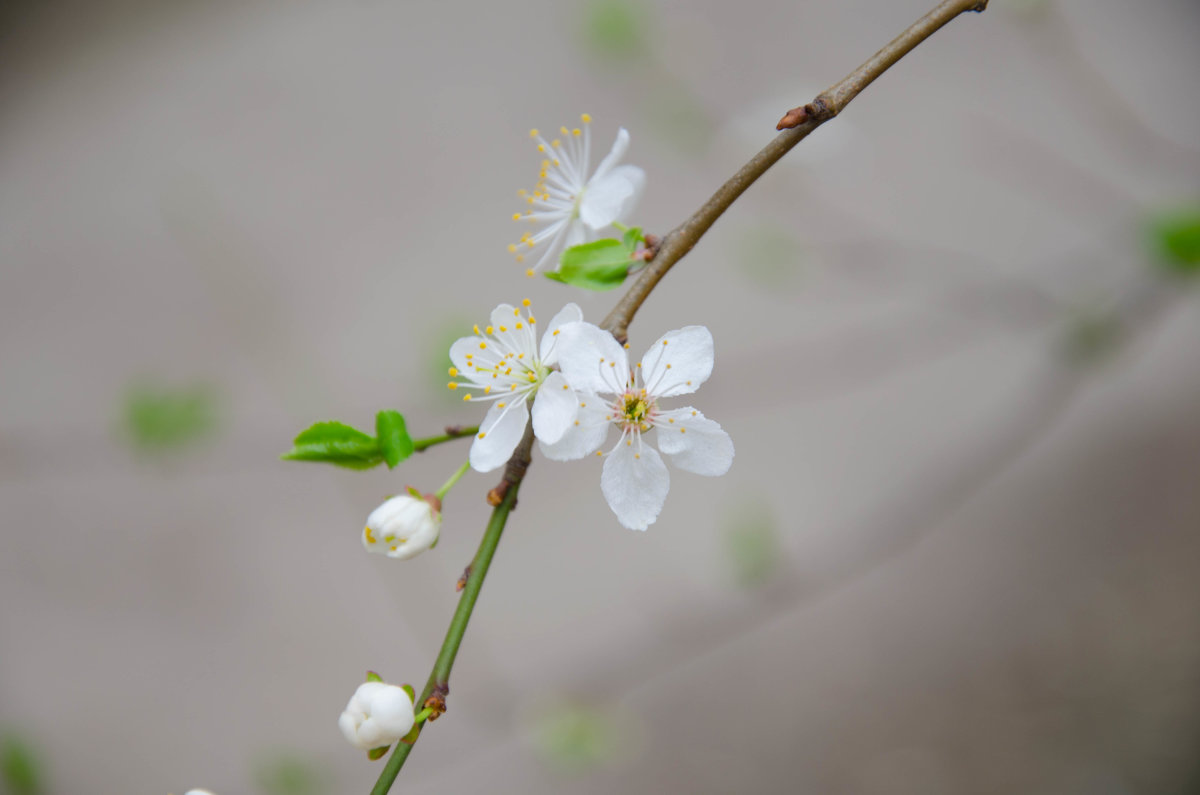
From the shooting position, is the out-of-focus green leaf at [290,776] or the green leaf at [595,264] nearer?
the green leaf at [595,264]

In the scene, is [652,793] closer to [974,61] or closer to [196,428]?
[196,428]

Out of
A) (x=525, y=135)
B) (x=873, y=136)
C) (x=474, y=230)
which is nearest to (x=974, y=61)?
(x=873, y=136)

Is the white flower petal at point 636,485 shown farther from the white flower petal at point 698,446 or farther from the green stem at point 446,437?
the green stem at point 446,437

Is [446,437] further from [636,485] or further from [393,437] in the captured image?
[636,485]

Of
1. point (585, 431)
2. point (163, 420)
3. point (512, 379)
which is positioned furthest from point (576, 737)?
point (585, 431)

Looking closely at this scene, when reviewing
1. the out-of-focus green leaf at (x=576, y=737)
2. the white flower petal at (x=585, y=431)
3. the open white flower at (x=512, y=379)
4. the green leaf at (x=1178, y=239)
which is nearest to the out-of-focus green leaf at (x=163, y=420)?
the out-of-focus green leaf at (x=576, y=737)

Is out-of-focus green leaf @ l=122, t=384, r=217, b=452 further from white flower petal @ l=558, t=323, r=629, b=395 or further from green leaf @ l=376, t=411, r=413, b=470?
white flower petal @ l=558, t=323, r=629, b=395

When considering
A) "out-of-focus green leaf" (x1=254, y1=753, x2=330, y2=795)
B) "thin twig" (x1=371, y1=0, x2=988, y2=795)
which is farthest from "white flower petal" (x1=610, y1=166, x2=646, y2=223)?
"out-of-focus green leaf" (x1=254, y1=753, x2=330, y2=795)
